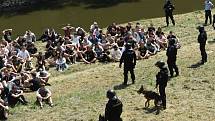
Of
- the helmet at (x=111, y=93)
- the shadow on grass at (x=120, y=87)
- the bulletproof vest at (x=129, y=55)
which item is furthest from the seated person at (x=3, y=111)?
the helmet at (x=111, y=93)

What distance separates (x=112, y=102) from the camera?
12672mm

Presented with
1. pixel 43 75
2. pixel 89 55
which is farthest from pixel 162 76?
pixel 89 55

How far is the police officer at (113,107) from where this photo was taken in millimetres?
12594

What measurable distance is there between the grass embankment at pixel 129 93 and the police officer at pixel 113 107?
2.86 meters

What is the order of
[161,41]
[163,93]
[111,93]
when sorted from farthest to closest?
[161,41], [163,93], [111,93]

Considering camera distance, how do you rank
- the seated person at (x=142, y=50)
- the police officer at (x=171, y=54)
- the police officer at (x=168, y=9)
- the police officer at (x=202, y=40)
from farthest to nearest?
the police officer at (x=168, y=9) < the seated person at (x=142, y=50) < the police officer at (x=202, y=40) < the police officer at (x=171, y=54)

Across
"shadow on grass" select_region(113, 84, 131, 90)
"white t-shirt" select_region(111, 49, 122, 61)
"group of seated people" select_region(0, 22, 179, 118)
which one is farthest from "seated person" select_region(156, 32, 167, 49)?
"shadow on grass" select_region(113, 84, 131, 90)

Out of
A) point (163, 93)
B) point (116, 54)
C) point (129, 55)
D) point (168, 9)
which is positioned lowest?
point (116, 54)

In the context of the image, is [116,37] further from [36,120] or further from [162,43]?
[36,120]

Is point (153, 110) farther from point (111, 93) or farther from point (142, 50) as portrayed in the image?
point (142, 50)

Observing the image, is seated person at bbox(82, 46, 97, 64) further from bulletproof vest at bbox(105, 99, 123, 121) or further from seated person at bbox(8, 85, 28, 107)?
bulletproof vest at bbox(105, 99, 123, 121)

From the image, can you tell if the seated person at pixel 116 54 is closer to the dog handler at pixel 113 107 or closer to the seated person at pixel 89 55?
the seated person at pixel 89 55

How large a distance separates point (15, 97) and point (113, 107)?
6.51 metres

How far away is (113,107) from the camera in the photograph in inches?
Result: 500
